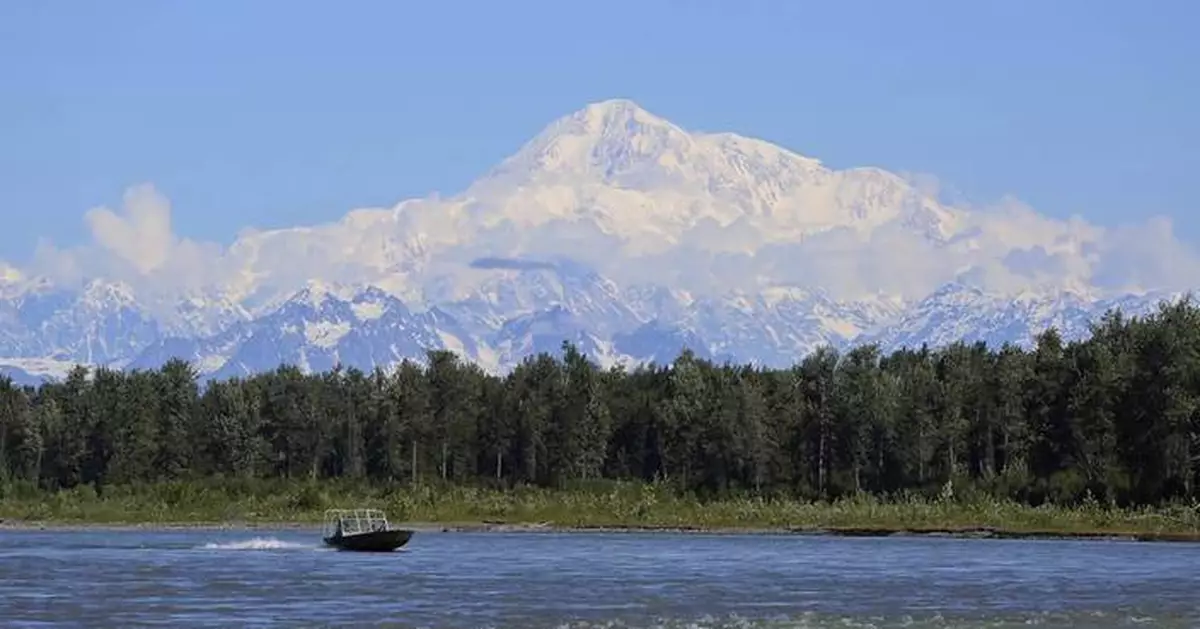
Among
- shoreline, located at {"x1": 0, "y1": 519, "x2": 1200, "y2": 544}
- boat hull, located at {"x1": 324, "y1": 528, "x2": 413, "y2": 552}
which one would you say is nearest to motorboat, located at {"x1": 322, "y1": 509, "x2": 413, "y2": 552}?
boat hull, located at {"x1": 324, "y1": 528, "x2": 413, "y2": 552}

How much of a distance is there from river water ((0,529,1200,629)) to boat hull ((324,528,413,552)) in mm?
873

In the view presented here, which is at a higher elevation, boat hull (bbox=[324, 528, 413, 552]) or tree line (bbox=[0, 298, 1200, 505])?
tree line (bbox=[0, 298, 1200, 505])

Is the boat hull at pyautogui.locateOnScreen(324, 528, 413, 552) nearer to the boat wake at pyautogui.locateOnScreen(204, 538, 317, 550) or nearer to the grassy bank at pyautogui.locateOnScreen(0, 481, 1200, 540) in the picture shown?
the boat wake at pyautogui.locateOnScreen(204, 538, 317, 550)

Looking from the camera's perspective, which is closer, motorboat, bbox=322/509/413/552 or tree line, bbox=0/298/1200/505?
motorboat, bbox=322/509/413/552

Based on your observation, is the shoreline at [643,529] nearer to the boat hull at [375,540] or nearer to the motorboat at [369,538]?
the motorboat at [369,538]

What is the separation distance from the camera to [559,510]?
502 feet

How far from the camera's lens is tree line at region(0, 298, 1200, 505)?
149 m

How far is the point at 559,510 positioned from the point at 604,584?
7247cm

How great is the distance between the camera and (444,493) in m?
162

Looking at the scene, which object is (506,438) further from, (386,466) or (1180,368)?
(1180,368)

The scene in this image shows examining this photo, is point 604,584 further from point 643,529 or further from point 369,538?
point 643,529

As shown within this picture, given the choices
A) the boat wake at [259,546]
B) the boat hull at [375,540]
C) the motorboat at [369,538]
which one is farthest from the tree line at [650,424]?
the boat wake at [259,546]

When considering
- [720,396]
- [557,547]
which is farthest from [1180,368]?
[720,396]

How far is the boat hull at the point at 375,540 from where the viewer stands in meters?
111
